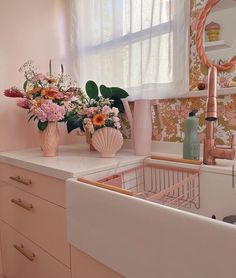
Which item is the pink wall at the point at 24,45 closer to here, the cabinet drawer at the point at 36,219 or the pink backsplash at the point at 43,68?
the pink backsplash at the point at 43,68

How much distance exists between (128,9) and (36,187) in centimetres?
104

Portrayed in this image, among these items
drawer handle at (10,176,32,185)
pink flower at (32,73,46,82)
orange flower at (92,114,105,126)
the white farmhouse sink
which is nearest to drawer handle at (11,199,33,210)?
drawer handle at (10,176,32,185)

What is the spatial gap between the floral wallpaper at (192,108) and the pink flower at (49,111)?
0.50m

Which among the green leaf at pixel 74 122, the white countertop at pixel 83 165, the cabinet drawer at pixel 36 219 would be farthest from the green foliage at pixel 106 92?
the cabinet drawer at pixel 36 219

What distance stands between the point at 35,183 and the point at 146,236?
65 centimetres

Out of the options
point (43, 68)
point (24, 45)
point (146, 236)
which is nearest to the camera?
point (146, 236)

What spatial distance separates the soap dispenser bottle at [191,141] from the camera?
104 cm

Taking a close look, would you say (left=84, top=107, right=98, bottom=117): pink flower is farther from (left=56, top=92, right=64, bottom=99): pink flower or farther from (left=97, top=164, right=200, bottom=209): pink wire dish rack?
(left=97, top=164, right=200, bottom=209): pink wire dish rack

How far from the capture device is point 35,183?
1.06m

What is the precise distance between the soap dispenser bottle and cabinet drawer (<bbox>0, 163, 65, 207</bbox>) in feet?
1.79

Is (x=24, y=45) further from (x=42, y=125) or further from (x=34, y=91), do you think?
(x=42, y=125)

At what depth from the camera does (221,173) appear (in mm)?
901

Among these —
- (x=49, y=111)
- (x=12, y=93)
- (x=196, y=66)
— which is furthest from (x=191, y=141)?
(x=12, y=93)

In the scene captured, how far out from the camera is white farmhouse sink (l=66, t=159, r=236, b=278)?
0.46m
